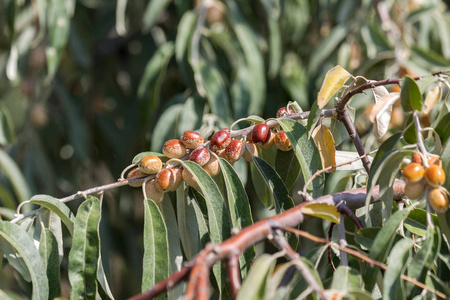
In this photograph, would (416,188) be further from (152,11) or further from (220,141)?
(152,11)

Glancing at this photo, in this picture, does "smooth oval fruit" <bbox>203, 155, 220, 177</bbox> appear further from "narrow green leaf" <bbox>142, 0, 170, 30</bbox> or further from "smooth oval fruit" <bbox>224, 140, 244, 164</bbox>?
"narrow green leaf" <bbox>142, 0, 170, 30</bbox>

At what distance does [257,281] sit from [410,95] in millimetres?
306

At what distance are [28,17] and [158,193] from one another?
127 centimetres

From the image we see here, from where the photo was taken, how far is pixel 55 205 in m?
0.80

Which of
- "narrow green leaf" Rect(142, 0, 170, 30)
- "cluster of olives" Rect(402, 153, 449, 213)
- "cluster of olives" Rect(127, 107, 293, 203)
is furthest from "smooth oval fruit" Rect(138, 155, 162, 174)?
"narrow green leaf" Rect(142, 0, 170, 30)

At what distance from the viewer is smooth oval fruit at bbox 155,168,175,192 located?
2.62ft

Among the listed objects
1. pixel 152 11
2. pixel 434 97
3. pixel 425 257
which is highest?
pixel 152 11

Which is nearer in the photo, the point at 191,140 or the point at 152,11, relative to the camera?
the point at 191,140

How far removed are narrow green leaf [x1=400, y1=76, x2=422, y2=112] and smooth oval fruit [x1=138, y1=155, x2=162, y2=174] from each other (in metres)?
0.34

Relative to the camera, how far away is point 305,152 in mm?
812

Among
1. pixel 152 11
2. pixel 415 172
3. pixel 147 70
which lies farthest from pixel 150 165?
pixel 152 11

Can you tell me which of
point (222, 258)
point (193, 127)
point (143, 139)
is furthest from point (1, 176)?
point (222, 258)

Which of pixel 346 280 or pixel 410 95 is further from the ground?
pixel 410 95

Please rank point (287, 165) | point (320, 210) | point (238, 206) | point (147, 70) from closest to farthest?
1. point (320, 210)
2. point (238, 206)
3. point (287, 165)
4. point (147, 70)
